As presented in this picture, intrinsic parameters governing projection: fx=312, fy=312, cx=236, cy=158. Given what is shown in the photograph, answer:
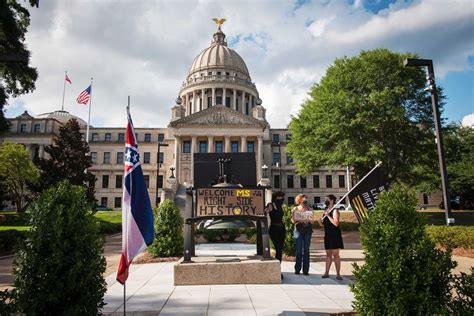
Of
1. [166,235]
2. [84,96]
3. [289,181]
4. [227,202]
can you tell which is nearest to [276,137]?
[289,181]

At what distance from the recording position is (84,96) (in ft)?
118

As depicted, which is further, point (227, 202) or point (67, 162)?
point (67, 162)

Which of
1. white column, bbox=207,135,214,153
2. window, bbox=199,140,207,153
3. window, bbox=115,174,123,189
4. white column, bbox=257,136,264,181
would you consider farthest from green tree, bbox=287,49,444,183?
window, bbox=115,174,123,189

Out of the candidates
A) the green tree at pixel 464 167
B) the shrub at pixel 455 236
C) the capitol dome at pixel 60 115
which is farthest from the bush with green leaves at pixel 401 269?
the capitol dome at pixel 60 115

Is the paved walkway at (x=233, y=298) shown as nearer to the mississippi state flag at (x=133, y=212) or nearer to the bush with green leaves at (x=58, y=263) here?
the mississippi state flag at (x=133, y=212)

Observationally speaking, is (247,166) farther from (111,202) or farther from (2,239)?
(111,202)

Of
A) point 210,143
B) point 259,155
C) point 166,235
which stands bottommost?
point 166,235

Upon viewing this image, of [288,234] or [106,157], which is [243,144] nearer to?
[106,157]

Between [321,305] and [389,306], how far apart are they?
2.16m

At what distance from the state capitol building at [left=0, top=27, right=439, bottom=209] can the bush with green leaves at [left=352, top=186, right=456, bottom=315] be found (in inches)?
1694

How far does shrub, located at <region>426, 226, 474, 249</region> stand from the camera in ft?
42.8

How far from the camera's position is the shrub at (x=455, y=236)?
13.0 m

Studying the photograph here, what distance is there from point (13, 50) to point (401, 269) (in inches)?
741

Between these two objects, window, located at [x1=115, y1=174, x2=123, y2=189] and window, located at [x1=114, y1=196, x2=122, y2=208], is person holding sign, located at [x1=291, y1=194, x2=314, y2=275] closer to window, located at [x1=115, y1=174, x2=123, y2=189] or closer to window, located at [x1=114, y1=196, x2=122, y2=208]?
window, located at [x1=114, y1=196, x2=122, y2=208]
